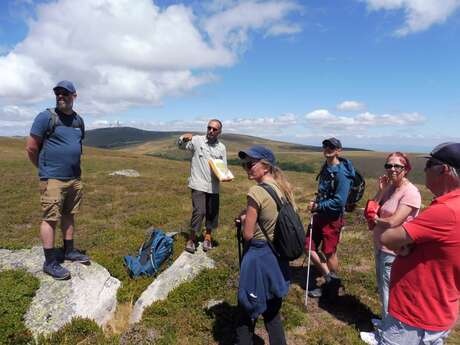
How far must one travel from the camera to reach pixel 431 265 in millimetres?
3756

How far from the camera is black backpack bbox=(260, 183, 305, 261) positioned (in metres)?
5.24

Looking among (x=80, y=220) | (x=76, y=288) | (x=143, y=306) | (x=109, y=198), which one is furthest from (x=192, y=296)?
(x=109, y=198)

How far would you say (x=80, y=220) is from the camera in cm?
1662

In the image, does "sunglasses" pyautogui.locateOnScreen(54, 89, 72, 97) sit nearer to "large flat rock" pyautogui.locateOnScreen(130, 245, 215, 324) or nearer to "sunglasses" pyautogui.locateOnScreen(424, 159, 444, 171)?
"large flat rock" pyautogui.locateOnScreen(130, 245, 215, 324)

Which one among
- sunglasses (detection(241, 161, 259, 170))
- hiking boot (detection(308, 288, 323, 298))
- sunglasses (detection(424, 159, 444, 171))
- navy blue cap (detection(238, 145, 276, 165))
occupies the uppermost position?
sunglasses (detection(424, 159, 444, 171))

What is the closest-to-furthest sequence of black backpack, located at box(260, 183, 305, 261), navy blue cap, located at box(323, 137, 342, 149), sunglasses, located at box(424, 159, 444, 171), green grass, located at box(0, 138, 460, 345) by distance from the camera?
sunglasses, located at box(424, 159, 444, 171) → black backpack, located at box(260, 183, 305, 261) → green grass, located at box(0, 138, 460, 345) → navy blue cap, located at box(323, 137, 342, 149)

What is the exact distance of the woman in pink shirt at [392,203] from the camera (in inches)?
229

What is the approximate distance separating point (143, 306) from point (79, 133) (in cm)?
403

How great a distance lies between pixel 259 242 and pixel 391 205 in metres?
2.57

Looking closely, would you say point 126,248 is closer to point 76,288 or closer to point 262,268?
point 76,288

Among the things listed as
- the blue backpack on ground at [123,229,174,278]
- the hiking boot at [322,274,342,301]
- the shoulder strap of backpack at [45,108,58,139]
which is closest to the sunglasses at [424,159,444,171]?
the hiking boot at [322,274,342,301]

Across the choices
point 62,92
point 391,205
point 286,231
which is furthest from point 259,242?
point 62,92

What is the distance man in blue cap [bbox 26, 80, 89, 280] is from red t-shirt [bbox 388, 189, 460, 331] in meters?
6.37

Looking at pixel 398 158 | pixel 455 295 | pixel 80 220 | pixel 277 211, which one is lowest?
pixel 80 220
